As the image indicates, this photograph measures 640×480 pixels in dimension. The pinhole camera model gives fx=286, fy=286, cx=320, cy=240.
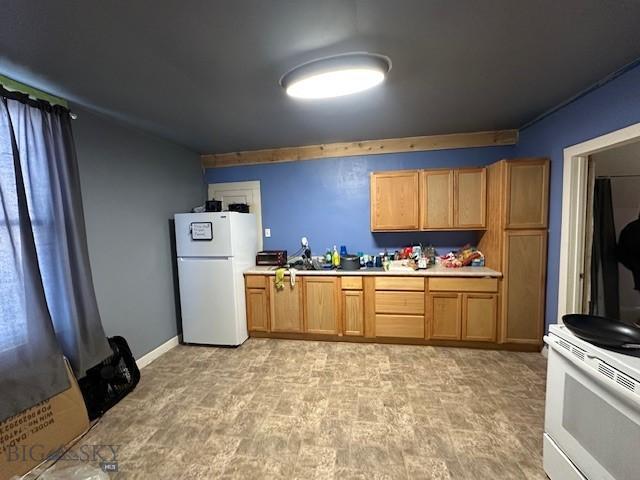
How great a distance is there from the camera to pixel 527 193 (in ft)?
A: 9.09

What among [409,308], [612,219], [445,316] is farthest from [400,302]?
[612,219]

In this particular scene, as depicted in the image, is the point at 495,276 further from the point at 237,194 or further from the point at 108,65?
the point at 108,65

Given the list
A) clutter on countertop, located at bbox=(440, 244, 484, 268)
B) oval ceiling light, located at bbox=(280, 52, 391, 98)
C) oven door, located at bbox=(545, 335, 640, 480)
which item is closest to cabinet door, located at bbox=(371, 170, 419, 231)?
clutter on countertop, located at bbox=(440, 244, 484, 268)

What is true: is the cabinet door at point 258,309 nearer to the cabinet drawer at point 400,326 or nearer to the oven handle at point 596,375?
the cabinet drawer at point 400,326

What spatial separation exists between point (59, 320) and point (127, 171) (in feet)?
4.73

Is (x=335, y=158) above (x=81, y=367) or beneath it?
above

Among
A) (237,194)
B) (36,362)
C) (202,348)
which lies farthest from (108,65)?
(202,348)

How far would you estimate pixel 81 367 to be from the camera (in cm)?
204

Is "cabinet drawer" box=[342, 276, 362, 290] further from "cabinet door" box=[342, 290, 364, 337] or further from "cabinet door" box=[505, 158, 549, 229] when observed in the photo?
"cabinet door" box=[505, 158, 549, 229]

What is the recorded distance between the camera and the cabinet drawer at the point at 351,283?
3.25 m

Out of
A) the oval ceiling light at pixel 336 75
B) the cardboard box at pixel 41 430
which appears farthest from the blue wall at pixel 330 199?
the cardboard box at pixel 41 430

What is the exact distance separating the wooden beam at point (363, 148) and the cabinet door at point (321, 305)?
5.39 ft

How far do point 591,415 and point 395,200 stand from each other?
2.46m

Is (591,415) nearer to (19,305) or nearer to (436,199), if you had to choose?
(436,199)
